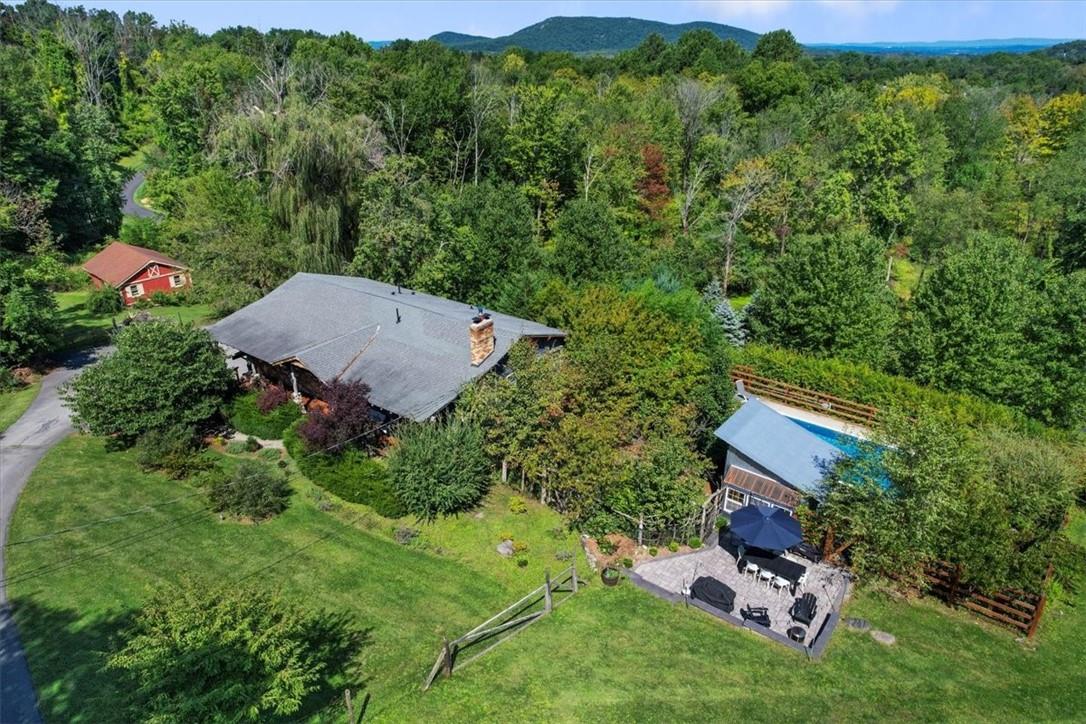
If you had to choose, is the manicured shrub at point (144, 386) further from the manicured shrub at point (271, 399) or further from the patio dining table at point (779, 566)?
the patio dining table at point (779, 566)

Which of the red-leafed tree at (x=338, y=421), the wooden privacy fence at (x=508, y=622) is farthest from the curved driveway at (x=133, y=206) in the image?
the wooden privacy fence at (x=508, y=622)

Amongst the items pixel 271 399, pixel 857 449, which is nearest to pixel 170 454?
pixel 271 399

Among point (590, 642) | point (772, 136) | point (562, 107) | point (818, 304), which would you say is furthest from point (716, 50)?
point (590, 642)

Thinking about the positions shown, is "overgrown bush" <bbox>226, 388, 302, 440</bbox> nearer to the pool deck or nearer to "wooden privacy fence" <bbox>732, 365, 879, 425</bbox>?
the pool deck

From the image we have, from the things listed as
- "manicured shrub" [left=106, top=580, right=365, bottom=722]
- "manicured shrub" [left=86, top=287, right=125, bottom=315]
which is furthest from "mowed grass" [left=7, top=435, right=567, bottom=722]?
"manicured shrub" [left=86, top=287, right=125, bottom=315]

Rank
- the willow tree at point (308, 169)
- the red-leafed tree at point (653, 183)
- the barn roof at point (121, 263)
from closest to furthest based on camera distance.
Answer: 1. the willow tree at point (308, 169)
2. the barn roof at point (121, 263)
3. the red-leafed tree at point (653, 183)

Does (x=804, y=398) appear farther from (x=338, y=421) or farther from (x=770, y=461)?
(x=338, y=421)

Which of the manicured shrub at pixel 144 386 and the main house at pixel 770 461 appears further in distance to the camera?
the manicured shrub at pixel 144 386
